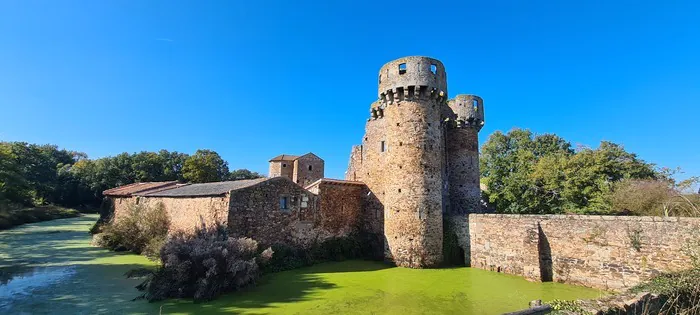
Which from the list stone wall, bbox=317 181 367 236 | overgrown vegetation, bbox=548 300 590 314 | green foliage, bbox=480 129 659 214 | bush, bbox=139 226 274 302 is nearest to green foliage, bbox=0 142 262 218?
stone wall, bbox=317 181 367 236

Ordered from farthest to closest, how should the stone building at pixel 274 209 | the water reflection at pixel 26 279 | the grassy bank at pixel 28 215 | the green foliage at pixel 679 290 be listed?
the grassy bank at pixel 28 215, the stone building at pixel 274 209, the water reflection at pixel 26 279, the green foliage at pixel 679 290

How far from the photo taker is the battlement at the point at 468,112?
68.9 ft

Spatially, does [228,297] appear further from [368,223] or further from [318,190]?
[368,223]

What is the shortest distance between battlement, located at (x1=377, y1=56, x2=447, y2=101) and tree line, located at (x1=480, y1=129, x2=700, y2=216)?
10727mm

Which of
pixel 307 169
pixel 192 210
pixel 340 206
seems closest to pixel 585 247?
pixel 340 206

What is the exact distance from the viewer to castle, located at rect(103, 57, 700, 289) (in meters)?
11.2

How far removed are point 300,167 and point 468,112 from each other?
19.8 meters

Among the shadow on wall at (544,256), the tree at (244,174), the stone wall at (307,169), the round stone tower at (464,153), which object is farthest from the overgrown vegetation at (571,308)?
the tree at (244,174)

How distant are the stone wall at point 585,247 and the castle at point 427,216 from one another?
35mm

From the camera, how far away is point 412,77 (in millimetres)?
16234

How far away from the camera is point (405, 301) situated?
10.2 meters

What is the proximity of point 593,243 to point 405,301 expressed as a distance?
24.6 ft

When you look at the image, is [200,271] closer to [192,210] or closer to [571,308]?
[192,210]

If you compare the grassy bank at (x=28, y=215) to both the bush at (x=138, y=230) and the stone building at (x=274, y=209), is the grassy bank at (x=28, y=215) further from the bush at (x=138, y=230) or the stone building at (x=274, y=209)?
the stone building at (x=274, y=209)
